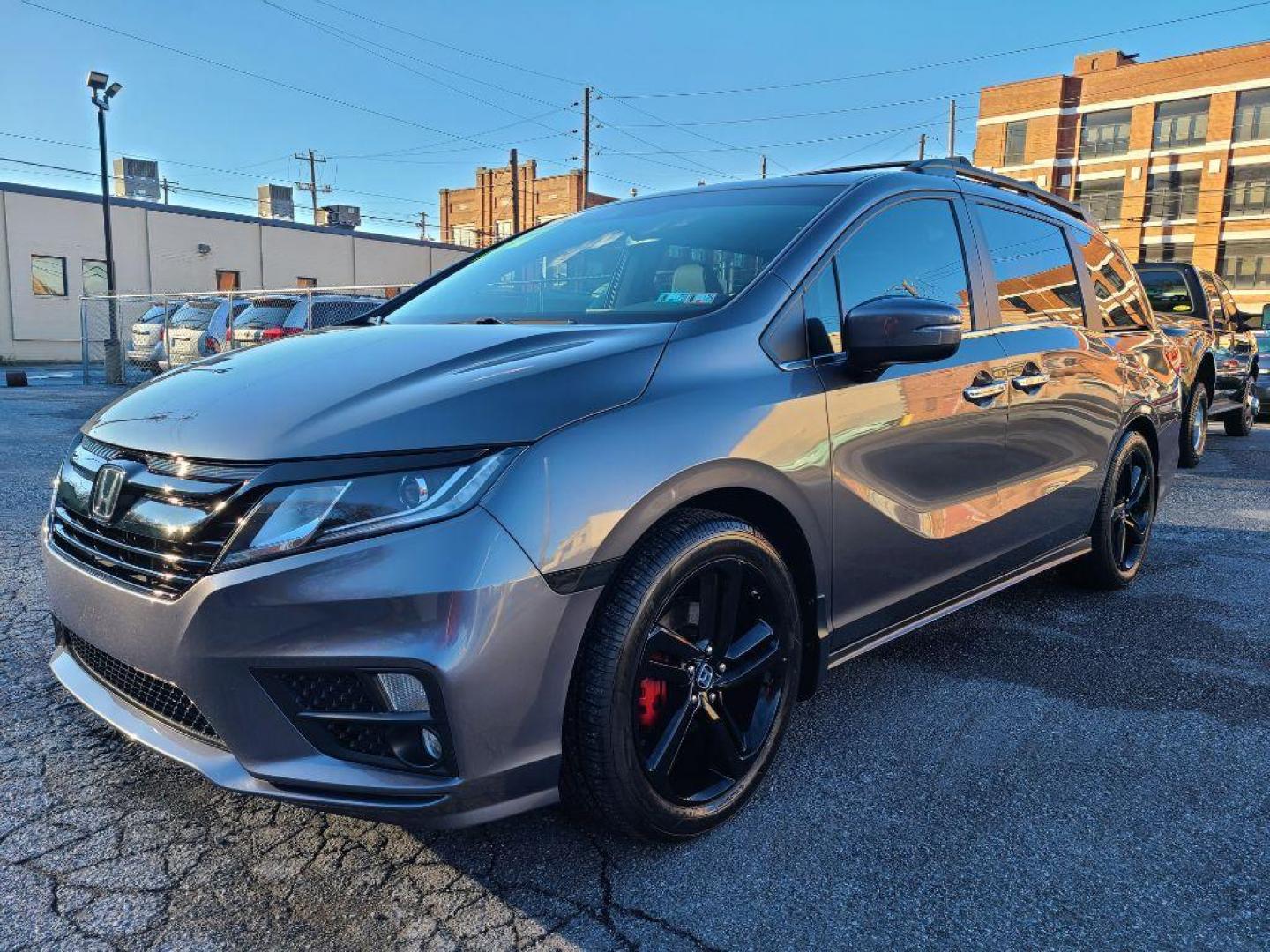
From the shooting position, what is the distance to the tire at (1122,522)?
4.23m

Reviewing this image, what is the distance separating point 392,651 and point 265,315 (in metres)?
13.1

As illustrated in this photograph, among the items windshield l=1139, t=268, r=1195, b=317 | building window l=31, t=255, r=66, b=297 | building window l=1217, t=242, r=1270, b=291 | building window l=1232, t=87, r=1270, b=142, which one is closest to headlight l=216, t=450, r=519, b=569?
windshield l=1139, t=268, r=1195, b=317

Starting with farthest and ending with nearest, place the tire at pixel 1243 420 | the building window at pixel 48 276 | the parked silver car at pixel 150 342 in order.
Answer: the building window at pixel 48 276 < the parked silver car at pixel 150 342 < the tire at pixel 1243 420

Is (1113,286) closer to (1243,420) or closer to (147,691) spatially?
(147,691)

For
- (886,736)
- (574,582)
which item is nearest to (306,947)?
(574,582)

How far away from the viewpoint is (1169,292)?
9867 mm

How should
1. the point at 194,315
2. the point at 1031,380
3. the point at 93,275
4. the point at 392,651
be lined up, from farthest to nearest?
the point at 93,275 → the point at 194,315 → the point at 1031,380 → the point at 392,651

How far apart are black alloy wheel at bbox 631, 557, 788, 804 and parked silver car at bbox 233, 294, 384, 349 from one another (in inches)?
439

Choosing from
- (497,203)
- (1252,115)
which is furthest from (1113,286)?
(497,203)

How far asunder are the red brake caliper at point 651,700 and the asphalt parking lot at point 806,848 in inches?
13.2

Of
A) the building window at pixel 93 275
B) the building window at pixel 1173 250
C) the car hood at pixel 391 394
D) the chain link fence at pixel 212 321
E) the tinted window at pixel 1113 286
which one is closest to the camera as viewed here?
the car hood at pixel 391 394

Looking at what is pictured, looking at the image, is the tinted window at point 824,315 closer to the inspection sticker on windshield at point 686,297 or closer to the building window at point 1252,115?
the inspection sticker on windshield at point 686,297

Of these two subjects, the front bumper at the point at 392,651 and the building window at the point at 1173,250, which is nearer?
the front bumper at the point at 392,651

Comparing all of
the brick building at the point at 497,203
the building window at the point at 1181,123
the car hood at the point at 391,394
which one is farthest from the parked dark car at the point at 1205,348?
the brick building at the point at 497,203
